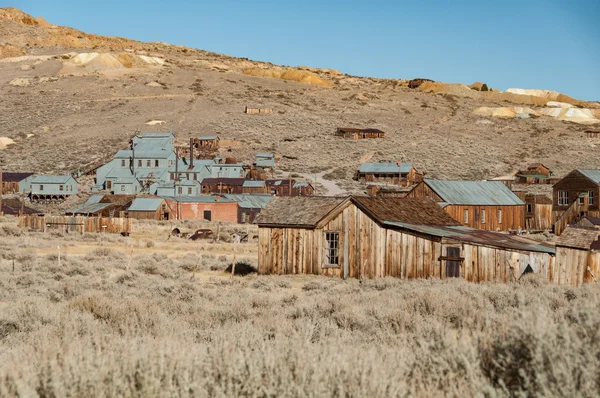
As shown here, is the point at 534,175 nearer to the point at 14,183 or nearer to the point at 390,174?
the point at 390,174

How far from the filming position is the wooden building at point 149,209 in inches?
2270

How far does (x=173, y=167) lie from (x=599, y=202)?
49.4 metres

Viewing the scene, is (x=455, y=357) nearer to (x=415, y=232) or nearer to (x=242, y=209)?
(x=415, y=232)

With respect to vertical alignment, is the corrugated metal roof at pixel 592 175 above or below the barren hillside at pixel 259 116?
below

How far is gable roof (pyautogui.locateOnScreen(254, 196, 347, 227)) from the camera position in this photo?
23062 millimetres

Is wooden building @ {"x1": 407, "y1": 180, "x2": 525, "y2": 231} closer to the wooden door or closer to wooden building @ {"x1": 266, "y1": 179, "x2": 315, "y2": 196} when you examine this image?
wooden building @ {"x1": 266, "y1": 179, "x2": 315, "y2": 196}

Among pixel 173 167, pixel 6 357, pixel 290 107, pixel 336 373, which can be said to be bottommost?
pixel 6 357

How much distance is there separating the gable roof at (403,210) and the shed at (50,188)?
52.3 meters

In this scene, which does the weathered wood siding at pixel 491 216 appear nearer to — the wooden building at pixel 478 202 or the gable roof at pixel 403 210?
the wooden building at pixel 478 202

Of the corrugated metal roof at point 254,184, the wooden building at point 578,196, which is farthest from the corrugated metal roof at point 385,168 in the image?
the wooden building at point 578,196

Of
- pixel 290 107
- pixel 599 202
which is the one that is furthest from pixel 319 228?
pixel 290 107

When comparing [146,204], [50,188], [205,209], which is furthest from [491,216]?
[50,188]

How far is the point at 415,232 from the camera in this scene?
69.4 feet

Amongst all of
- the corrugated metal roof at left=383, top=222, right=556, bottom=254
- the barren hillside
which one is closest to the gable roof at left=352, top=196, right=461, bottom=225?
the corrugated metal roof at left=383, top=222, right=556, bottom=254
